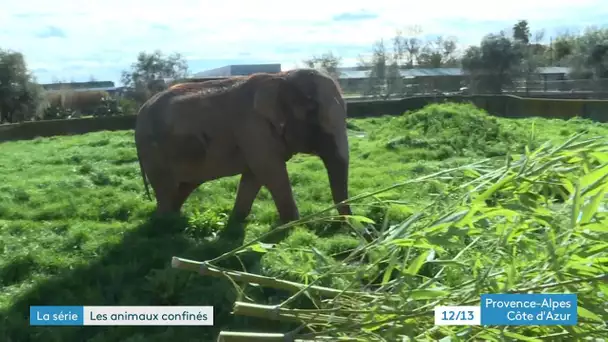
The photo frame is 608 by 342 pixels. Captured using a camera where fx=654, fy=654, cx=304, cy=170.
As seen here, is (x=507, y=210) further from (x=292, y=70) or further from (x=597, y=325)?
(x=292, y=70)

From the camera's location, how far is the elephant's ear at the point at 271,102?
675cm

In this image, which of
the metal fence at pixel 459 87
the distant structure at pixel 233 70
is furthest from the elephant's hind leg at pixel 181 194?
the distant structure at pixel 233 70

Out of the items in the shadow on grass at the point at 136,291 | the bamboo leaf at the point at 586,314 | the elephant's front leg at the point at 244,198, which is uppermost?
the bamboo leaf at the point at 586,314

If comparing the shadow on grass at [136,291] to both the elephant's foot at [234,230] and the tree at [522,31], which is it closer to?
the elephant's foot at [234,230]

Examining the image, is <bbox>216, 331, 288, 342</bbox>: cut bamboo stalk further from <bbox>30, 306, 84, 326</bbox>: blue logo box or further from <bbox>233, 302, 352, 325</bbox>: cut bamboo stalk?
<bbox>30, 306, 84, 326</bbox>: blue logo box

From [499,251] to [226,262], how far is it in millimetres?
3605

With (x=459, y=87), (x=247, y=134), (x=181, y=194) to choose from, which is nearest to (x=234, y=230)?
(x=247, y=134)

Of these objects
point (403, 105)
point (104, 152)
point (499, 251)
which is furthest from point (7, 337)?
point (403, 105)

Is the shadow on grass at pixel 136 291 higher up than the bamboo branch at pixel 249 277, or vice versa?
the bamboo branch at pixel 249 277

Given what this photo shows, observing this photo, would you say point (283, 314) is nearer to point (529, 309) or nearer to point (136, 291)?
point (529, 309)

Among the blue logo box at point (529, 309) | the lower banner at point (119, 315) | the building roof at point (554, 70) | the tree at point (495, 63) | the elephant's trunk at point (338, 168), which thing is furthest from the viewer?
the building roof at point (554, 70)

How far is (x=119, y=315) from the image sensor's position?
175 inches

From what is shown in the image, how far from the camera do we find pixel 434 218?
2211mm

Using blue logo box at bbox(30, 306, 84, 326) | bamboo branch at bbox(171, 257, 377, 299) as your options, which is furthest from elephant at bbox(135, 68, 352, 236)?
bamboo branch at bbox(171, 257, 377, 299)
